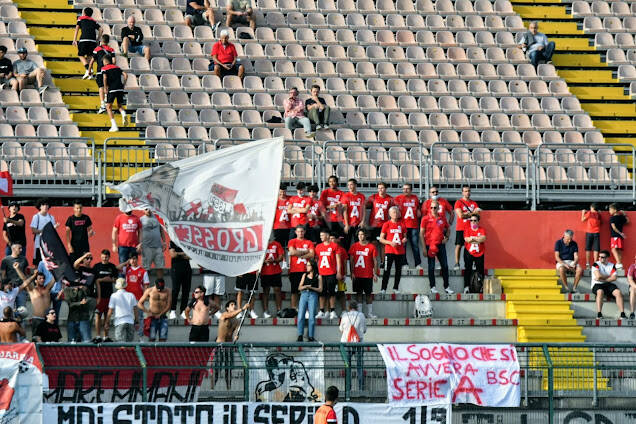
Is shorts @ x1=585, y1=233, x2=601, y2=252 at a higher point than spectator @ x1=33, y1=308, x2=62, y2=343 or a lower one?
higher

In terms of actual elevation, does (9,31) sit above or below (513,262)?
above

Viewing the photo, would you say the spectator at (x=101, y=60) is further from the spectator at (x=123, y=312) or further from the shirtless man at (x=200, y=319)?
the shirtless man at (x=200, y=319)

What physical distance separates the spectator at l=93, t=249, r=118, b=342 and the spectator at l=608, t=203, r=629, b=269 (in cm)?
885

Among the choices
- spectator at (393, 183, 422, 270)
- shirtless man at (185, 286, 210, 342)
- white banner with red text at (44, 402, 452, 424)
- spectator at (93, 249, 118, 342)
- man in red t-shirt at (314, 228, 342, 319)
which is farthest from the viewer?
spectator at (393, 183, 422, 270)

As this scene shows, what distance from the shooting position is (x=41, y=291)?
66.0 feet

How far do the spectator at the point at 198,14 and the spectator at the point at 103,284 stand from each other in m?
9.18

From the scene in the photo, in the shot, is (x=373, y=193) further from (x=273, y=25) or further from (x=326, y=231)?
(x=273, y=25)

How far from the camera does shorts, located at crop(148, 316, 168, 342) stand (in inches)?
800

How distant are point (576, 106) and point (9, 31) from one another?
460 inches

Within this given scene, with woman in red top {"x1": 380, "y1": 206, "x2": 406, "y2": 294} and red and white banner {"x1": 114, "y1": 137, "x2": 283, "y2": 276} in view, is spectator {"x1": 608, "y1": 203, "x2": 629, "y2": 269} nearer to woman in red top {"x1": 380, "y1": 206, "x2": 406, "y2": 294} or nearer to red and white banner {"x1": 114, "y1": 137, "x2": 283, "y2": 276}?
woman in red top {"x1": 380, "y1": 206, "x2": 406, "y2": 294}

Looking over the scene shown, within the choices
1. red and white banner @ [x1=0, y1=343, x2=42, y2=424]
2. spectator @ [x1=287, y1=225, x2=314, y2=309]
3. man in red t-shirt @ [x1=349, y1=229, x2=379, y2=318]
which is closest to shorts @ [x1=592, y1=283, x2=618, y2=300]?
man in red t-shirt @ [x1=349, y1=229, x2=379, y2=318]

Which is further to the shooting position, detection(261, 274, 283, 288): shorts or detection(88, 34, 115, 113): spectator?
detection(88, 34, 115, 113): spectator

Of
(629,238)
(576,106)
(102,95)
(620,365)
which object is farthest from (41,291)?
(576,106)

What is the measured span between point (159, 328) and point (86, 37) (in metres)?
8.64
